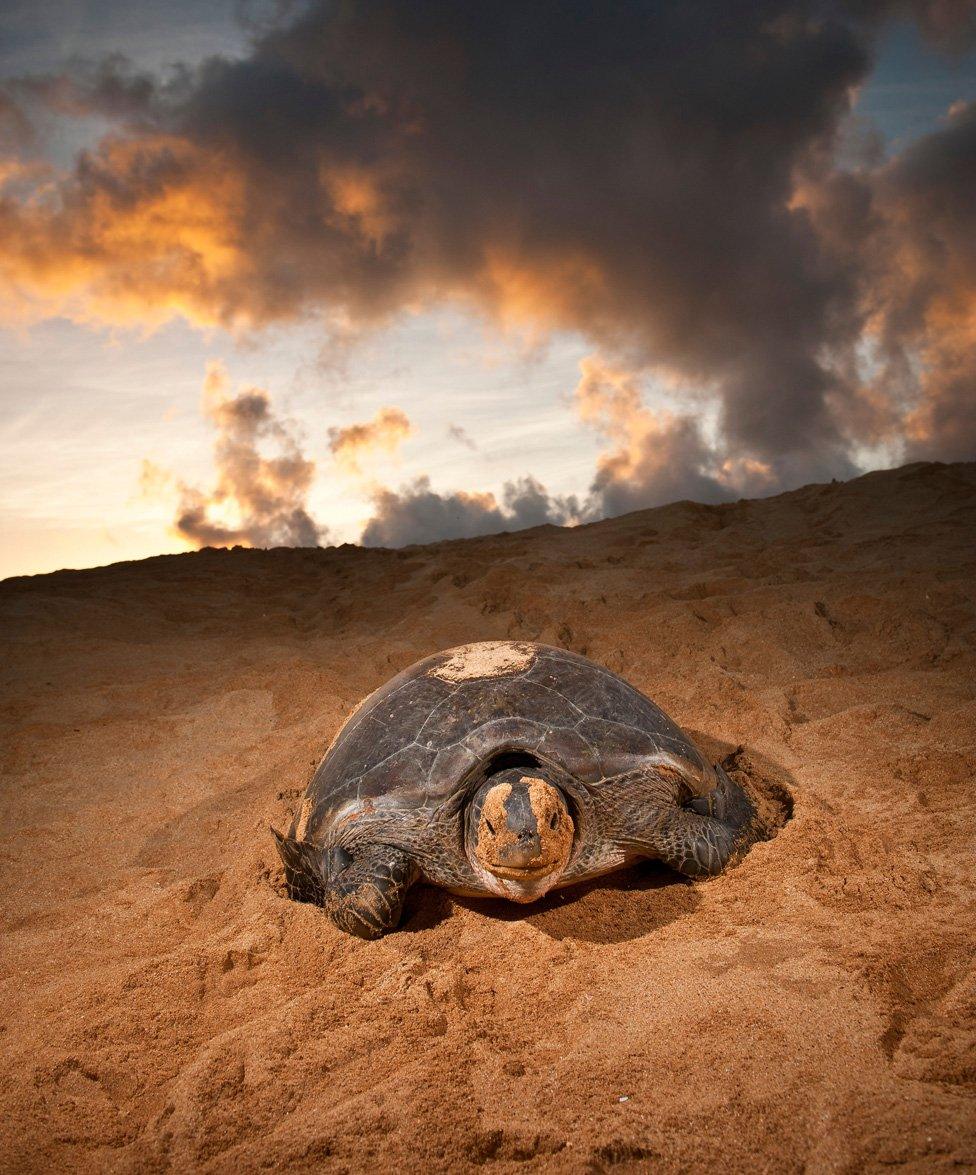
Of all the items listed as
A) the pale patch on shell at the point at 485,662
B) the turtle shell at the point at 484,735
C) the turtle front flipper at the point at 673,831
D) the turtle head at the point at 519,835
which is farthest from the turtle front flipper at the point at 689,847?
the pale patch on shell at the point at 485,662

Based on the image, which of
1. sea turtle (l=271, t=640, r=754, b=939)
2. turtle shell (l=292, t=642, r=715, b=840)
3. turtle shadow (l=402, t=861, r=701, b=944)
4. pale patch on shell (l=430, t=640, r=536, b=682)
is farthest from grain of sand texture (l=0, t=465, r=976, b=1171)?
pale patch on shell (l=430, t=640, r=536, b=682)

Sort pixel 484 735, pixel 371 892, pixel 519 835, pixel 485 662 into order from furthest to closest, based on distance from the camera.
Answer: pixel 485 662, pixel 484 735, pixel 371 892, pixel 519 835

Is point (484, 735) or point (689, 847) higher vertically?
point (484, 735)

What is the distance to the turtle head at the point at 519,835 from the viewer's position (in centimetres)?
246

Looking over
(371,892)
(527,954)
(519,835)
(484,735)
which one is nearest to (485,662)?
(484,735)

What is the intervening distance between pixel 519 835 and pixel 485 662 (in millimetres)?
1033

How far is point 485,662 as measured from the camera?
3.34 metres

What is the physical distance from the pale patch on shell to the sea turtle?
0.07 feet

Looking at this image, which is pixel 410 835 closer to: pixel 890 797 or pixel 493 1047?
pixel 493 1047

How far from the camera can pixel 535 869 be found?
250cm

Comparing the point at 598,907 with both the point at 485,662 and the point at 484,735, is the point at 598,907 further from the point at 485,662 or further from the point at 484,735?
the point at 485,662

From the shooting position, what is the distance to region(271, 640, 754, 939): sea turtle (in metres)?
2.60

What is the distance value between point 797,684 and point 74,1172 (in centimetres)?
427

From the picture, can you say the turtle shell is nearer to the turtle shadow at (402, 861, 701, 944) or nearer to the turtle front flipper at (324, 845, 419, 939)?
the turtle front flipper at (324, 845, 419, 939)
